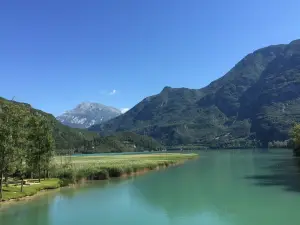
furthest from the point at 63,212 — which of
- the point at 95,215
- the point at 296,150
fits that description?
the point at 296,150

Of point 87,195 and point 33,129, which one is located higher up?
point 33,129

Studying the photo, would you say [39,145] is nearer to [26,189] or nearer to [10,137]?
[26,189]

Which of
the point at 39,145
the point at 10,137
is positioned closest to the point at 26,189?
the point at 10,137

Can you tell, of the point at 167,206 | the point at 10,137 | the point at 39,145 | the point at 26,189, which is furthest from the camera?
the point at 39,145

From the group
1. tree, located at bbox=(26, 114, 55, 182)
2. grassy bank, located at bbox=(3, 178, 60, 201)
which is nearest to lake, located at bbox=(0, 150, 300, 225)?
grassy bank, located at bbox=(3, 178, 60, 201)

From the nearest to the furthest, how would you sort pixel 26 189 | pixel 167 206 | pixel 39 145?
pixel 167 206 → pixel 26 189 → pixel 39 145

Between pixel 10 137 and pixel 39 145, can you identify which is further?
pixel 39 145

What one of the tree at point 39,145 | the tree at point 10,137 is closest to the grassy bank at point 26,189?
the tree at point 10,137

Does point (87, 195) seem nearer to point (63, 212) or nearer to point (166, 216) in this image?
point (63, 212)

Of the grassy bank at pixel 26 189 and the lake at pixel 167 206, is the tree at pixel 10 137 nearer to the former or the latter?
the grassy bank at pixel 26 189

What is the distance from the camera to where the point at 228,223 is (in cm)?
2916

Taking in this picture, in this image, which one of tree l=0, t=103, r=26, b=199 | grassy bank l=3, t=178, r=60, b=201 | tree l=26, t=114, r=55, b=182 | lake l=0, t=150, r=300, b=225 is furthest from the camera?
tree l=26, t=114, r=55, b=182

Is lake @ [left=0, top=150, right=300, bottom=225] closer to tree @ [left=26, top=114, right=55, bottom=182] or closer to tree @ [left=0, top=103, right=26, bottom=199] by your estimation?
tree @ [left=0, top=103, right=26, bottom=199]

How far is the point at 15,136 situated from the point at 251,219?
2880 cm
